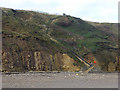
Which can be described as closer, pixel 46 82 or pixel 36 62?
pixel 46 82

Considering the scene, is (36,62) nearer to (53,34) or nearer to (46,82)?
(46,82)

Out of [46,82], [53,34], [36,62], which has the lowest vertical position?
[46,82]

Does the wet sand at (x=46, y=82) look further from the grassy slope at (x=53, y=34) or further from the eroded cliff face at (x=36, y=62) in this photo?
the grassy slope at (x=53, y=34)

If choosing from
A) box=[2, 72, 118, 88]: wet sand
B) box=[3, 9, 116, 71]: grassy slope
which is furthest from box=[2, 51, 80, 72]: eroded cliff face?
box=[2, 72, 118, 88]: wet sand

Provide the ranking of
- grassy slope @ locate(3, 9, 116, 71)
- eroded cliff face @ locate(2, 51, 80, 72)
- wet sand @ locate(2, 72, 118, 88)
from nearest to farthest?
wet sand @ locate(2, 72, 118, 88), eroded cliff face @ locate(2, 51, 80, 72), grassy slope @ locate(3, 9, 116, 71)

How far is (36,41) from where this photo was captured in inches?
1249

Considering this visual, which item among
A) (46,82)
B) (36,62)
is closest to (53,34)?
(36,62)

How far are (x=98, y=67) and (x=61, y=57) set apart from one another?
26.4 ft

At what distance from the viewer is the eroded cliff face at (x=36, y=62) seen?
2455cm

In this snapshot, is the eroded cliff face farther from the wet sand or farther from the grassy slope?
the wet sand

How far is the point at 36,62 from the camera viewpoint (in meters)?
27.5

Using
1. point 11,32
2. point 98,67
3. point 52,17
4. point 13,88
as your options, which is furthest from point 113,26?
point 13,88

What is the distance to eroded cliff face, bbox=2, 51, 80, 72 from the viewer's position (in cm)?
2455

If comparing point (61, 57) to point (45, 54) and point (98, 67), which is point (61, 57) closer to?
point (45, 54)
